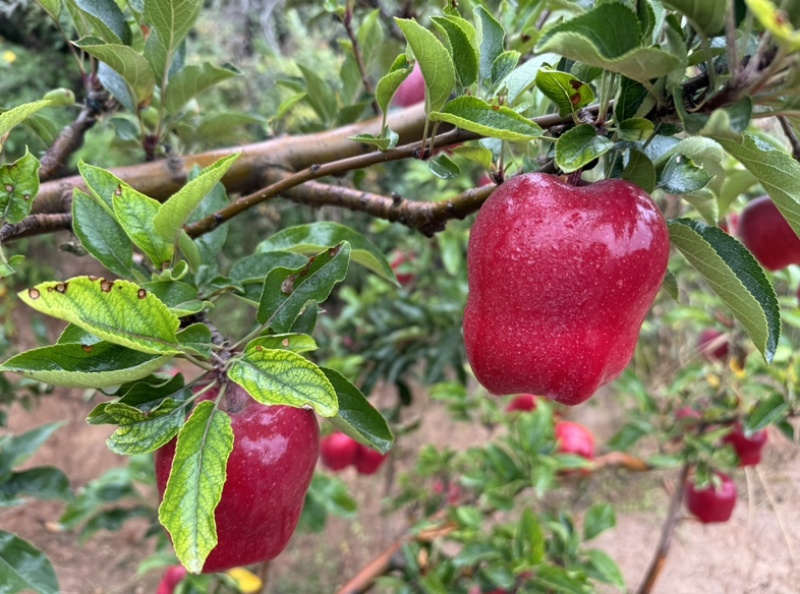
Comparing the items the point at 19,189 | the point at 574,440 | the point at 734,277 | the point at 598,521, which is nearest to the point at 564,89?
the point at 734,277

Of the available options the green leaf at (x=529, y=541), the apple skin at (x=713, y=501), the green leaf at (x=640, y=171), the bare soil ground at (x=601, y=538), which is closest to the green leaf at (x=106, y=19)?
the green leaf at (x=640, y=171)

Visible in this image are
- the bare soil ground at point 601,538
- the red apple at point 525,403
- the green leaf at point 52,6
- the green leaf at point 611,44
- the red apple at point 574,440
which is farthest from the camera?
the bare soil ground at point 601,538

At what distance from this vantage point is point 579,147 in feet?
1.16

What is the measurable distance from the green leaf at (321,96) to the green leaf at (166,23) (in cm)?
23

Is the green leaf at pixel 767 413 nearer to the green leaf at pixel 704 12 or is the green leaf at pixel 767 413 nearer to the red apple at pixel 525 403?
the red apple at pixel 525 403

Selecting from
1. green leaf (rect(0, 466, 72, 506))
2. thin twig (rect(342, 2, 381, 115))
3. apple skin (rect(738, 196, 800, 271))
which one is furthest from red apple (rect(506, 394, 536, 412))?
green leaf (rect(0, 466, 72, 506))

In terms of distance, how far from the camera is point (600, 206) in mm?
358

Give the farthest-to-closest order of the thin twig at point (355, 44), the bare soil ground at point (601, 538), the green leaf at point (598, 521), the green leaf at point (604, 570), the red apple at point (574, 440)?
the bare soil ground at point (601, 538) → the red apple at point (574, 440) → the green leaf at point (598, 521) → the green leaf at point (604, 570) → the thin twig at point (355, 44)

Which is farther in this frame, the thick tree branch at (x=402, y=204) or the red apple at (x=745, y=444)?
the red apple at (x=745, y=444)

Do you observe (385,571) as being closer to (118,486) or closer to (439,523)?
(439,523)

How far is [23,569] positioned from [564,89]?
64cm

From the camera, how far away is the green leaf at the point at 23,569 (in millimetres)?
579

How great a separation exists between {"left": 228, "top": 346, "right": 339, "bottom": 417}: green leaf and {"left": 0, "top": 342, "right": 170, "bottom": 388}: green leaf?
5 cm

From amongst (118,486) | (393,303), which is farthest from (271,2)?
(118,486)
